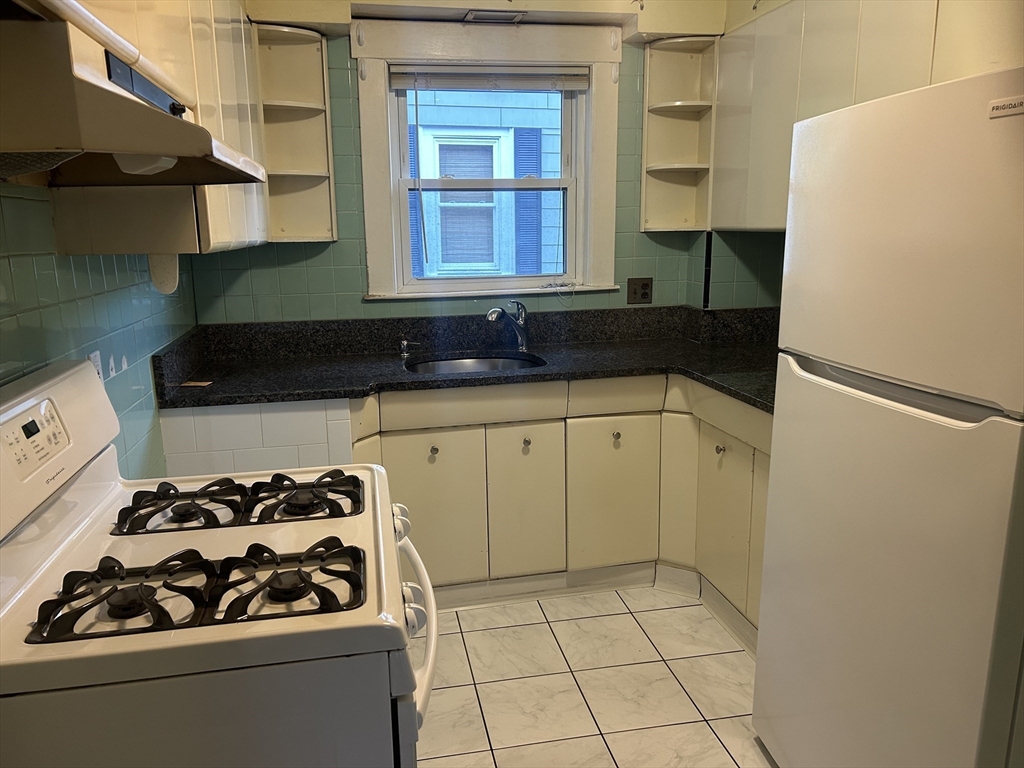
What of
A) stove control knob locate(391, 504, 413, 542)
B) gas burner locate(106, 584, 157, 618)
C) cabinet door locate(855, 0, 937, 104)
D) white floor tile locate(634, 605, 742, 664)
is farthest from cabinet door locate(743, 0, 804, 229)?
gas burner locate(106, 584, 157, 618)

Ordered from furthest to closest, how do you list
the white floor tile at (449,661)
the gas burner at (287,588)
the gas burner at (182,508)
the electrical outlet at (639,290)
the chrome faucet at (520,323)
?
1. the electrical outlet at (639,290)
2. the chrome faucet at (520,323)
3. the white floor tile at (449,661)
4. the gas burner at (182,508)
5. the gas burner at (287,588)

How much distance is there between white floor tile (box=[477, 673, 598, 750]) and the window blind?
2.10 meters

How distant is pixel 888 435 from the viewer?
1.35m

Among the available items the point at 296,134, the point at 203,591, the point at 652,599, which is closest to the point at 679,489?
the point at 652,599

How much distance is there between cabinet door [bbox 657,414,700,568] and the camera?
2662 millimetres

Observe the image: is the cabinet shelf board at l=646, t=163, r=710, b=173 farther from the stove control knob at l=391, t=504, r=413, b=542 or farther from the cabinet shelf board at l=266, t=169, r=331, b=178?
the stove control knob at l=391, t=504, r=413, b=542

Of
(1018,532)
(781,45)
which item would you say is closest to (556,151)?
(781,45)

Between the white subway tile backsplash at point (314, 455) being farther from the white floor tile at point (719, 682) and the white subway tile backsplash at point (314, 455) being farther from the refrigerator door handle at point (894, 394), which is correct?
the refrigerator door handle at point (894, 394)

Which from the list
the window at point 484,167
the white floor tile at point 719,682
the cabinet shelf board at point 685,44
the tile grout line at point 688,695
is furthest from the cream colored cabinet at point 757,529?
the cabinet shelf board at point 685,44

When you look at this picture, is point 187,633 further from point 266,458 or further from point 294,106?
point 294,106

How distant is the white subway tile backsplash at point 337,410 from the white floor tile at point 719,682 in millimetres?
1273

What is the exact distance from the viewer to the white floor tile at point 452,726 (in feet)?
6.54

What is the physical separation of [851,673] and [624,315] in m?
1.82

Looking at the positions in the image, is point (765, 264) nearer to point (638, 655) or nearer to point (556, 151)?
point (556, 151)
